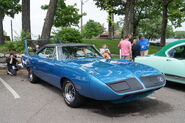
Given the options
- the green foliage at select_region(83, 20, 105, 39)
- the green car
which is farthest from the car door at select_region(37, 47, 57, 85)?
the green foliage at select_region(83, 20, 105, 39)

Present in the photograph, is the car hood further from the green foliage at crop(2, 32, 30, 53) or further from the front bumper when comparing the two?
the green foliage at crop(2, 32, 30, 53)

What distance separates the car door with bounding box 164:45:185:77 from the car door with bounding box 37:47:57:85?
11.1ft

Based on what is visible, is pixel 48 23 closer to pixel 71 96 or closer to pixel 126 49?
pixel 126 49

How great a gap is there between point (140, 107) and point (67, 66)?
74.0 inches

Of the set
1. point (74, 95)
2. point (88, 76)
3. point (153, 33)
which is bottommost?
point (74, 95)

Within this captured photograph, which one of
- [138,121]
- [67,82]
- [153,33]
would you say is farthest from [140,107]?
[153,33]

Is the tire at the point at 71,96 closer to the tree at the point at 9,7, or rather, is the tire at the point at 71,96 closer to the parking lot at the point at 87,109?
the parking lot at the point at 87,109

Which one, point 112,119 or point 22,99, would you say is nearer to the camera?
point 112,119

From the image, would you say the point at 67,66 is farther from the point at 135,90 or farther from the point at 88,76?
the point at 135,90

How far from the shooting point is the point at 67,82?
15.3 feet

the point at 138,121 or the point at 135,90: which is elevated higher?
the point at 135,90

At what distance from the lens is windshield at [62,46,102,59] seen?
17.9ft

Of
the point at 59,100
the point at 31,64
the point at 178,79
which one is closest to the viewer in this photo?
the point at 59,100

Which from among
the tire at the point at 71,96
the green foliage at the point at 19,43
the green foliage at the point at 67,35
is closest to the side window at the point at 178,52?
the tire at the point at 71,96
